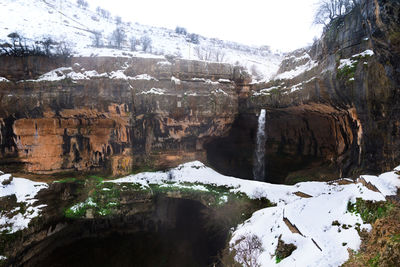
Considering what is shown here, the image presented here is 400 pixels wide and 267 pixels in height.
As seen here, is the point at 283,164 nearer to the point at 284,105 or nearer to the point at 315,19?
the point at 284,105

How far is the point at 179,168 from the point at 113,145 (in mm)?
6759

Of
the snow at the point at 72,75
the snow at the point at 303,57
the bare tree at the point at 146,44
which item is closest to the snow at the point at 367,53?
the snow at the point at 303,57

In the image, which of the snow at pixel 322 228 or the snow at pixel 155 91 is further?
the snow at pixel 155 91

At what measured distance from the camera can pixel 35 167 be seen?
64.6 ft

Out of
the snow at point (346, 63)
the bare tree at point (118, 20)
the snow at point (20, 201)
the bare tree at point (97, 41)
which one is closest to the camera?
the snow at point (346, 63)

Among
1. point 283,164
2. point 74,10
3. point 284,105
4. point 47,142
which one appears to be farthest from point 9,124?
point 74,10

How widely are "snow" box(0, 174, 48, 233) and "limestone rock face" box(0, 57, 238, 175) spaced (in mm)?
3536

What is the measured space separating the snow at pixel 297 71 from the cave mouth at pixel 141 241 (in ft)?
42.8

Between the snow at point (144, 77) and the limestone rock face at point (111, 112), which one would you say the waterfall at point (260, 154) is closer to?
the limestone rock face at point (111, 112)

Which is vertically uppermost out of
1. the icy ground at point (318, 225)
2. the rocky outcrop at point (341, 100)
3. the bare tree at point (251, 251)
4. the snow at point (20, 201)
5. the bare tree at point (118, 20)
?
the bare tree at point (118, 20)

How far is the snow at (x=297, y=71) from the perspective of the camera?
1648cm

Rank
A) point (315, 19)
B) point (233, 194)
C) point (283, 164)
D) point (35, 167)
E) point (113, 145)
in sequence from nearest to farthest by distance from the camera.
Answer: point (233, 194) → point (315, 19) → point (35, 167) → point (113, 145) → point (283, 164)

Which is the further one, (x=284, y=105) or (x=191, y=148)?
(x=191, y=148)

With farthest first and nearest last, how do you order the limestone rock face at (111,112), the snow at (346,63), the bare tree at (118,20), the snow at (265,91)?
1. the bare tree at (118,20)
2. the snow at (265,91)
3. the limestone rock face at (111,112)
4. the snow at (346,63)
